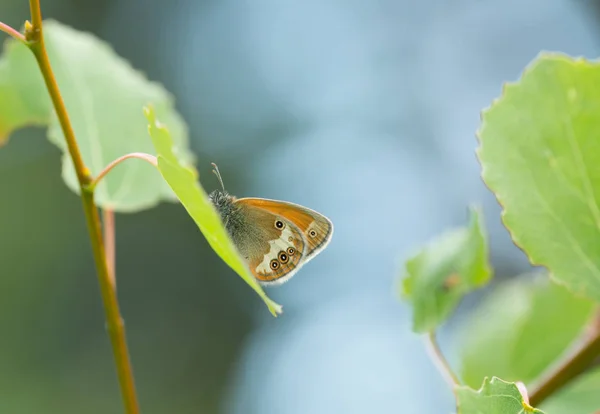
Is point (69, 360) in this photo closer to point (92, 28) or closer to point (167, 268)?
point (167, 268)

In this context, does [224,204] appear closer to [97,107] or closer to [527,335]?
[97,107]

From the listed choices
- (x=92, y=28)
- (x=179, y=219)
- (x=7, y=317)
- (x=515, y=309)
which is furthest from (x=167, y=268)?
(x=515, y=309)

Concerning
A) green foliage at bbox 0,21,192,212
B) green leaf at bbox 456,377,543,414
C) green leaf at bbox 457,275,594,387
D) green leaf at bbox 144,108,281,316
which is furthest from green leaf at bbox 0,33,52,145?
green leaf at bbox 457,275,594,387

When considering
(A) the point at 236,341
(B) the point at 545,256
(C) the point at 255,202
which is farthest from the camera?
(A) the point at 236,341

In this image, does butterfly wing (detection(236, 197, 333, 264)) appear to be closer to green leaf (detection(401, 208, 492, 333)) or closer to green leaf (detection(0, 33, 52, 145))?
green leaf (detection(401, 208, 492, 333))

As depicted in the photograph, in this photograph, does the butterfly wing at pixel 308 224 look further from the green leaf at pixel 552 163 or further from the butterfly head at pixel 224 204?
the green leaf at pixel 552 163

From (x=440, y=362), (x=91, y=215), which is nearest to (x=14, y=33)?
(x=91, y=215)
